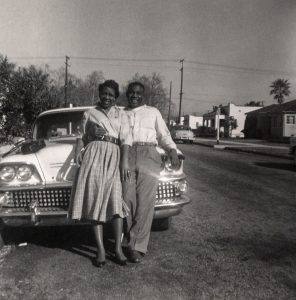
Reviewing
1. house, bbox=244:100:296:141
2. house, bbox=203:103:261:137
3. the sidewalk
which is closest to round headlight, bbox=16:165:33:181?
the sidewalk

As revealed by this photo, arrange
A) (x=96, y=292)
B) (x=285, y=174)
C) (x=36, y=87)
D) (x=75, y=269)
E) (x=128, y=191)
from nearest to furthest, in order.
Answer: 1. (x=96, y=292)
2. (x=75, y=269)
3. (x=128, y=191)
4. (x=285, y=174)
5. (x=36, y=87)

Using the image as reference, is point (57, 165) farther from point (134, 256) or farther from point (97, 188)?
point (134, 256)

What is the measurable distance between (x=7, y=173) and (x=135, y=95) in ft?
4.87

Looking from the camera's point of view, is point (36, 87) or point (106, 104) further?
point (36, 87)

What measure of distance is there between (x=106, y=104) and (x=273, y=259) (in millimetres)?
2192

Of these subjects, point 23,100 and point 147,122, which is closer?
point 147,122

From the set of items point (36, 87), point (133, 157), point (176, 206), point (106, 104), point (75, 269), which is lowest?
point (75, 269)

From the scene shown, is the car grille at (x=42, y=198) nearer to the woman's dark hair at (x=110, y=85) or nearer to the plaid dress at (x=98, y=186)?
the plaid dress at (x=98, y=186)

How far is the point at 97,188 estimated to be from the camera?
3568 mm

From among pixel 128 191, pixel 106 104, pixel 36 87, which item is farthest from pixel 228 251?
pixel 36 87

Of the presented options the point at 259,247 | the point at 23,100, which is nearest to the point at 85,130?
the point at 259,247

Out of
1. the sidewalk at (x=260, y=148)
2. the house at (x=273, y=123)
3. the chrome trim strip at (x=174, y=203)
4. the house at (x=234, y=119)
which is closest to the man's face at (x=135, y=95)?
the chrome trim strip at (x=174, y=203)

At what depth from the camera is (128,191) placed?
12.5ft

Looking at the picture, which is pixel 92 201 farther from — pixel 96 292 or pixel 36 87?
pixel 36 87
